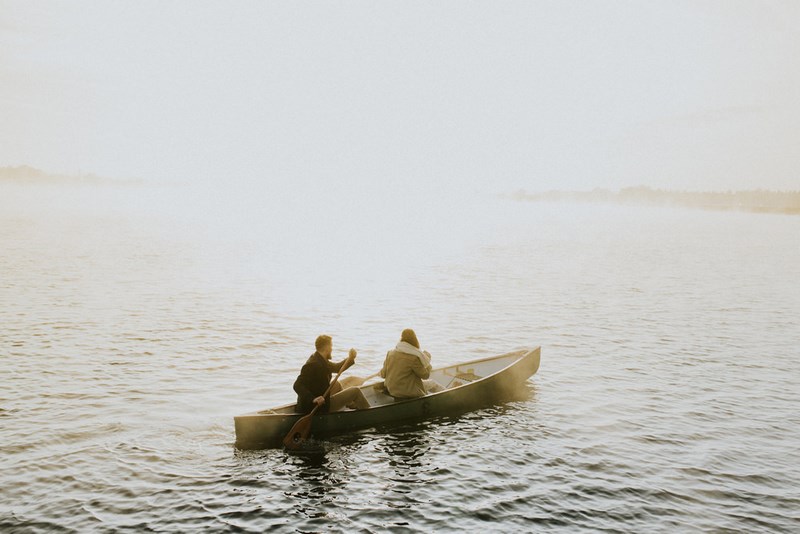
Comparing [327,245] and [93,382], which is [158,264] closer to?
[93,382]

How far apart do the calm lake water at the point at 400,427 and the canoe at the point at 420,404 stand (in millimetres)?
419

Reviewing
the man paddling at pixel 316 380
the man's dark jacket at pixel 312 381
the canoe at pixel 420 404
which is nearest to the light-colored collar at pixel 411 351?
the canoe at pixel 420 404

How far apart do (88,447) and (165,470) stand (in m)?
2.75

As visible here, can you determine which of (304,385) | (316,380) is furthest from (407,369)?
(304,385)

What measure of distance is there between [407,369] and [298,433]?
132 inches

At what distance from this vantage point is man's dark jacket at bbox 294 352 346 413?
14172mm

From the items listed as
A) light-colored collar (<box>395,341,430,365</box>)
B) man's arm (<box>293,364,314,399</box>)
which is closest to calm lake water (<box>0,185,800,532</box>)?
man's arm (<box>293,364,314,399</box>)

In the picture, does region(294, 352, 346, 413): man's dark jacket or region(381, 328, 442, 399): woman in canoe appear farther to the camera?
region(381, 328, 442, 399): woman in canoe

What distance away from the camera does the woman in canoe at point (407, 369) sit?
1563cm

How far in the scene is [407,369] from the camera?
621 inches

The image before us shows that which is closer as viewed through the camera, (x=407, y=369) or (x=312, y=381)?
(x=312, y=381)

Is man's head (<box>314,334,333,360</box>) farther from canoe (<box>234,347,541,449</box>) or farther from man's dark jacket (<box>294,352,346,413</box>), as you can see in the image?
canoe (<box>234,347,541,449</box>)

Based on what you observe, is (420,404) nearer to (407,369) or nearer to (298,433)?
(407,369)

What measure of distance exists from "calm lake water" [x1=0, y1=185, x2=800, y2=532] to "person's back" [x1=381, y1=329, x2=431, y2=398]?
3.20 feet
